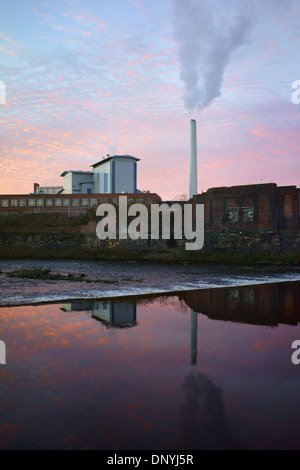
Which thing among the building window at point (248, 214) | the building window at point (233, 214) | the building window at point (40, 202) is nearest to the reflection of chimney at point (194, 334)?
the building window at point (248, 214)

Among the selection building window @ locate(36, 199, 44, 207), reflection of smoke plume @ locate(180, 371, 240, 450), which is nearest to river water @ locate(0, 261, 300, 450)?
reflection of smoke plume @ locate(180, 371, 240, 450)

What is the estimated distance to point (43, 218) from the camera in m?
42.6

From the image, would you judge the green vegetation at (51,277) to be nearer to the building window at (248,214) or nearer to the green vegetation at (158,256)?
the green vegetation at (158,256)

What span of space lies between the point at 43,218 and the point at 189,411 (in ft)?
135

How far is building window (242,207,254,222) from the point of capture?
32.6m

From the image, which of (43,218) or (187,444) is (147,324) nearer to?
(187,444)

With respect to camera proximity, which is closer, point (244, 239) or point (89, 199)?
point (244, 239)

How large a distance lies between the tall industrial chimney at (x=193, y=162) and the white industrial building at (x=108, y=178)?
12439 mm

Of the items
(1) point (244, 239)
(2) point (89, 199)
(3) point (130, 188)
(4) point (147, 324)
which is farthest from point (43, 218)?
(4) point (147, 324)

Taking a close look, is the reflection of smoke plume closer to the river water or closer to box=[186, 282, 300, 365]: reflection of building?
the river water

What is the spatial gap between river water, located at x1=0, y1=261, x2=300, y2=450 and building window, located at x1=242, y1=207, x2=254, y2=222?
24495mm

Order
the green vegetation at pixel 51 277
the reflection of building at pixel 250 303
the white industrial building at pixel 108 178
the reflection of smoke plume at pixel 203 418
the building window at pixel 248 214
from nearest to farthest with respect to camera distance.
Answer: the reflection of smoke plume at pixel 203 418 < the reflection of building at pixel 250 303 < the green vegetation at pixel 51 277 < the building window at pixel 248 214 < the white industrial building at pixel 108 178

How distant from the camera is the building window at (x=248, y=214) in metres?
32.6
